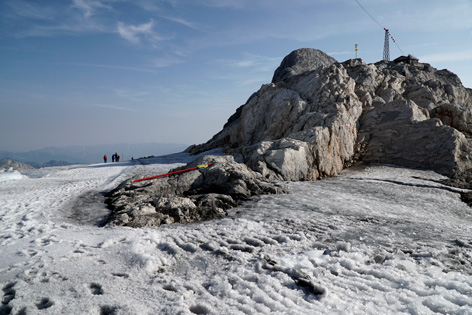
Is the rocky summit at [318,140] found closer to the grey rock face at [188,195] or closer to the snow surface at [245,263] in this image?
the grey rock face at [188,195]

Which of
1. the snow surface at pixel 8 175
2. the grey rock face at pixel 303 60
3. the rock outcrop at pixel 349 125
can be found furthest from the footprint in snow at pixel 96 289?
the grey rock face at pixel 303 60

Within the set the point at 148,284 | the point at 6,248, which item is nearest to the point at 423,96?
the point at 148,284

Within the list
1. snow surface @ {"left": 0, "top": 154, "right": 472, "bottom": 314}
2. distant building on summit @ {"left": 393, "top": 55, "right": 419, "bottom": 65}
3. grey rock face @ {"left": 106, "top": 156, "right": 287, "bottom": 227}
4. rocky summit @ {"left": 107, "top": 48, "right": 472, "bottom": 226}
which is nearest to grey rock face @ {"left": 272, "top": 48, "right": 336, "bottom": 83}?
distant building on summit @ {"left": 393, "top": 55, "right": 419, "bottom": 65}

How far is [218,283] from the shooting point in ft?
A: 20.7

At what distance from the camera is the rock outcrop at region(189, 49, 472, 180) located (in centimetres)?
2241

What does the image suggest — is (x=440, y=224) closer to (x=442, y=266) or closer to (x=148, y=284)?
(x=442, y=266)

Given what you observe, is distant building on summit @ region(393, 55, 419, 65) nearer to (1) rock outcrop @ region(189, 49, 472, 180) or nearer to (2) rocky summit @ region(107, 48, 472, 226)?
(2) rocky summit @ region(107, 48, 472, 226)

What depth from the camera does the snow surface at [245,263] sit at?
217 inches

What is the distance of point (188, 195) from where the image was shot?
50.2 feet

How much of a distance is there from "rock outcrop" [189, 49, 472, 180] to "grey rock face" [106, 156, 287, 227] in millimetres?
4036

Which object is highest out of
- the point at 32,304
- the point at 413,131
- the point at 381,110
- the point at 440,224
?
the point at 381,110

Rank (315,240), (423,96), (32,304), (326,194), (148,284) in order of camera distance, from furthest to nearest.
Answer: (423,96) → (326,194) → (315,240) → (148,284) → (32,304)

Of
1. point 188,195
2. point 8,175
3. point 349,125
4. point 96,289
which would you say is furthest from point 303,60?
point 96,289

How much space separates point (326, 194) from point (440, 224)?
5565mm
